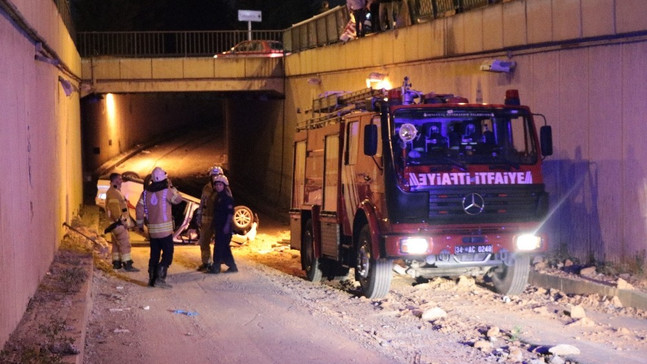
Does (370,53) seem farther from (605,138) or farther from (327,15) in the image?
(605,138)

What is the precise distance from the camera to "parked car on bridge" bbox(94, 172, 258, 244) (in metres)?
19.3

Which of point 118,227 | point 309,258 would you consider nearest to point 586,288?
point 309,258

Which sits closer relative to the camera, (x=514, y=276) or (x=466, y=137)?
(x=466, y=137)

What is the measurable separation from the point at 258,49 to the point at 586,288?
22752mm

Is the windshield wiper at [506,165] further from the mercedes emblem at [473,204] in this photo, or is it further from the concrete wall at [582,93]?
the concrete wall at [582,93]

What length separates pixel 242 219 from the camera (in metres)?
20.5

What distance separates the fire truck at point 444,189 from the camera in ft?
36.2

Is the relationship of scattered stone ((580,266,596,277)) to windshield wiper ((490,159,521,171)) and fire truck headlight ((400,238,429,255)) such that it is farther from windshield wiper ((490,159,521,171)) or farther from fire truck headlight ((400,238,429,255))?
fire truck headlight ((400,238,429,255))

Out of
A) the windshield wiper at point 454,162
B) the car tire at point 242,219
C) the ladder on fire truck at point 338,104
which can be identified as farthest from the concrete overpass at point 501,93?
the car tire at point 242,219

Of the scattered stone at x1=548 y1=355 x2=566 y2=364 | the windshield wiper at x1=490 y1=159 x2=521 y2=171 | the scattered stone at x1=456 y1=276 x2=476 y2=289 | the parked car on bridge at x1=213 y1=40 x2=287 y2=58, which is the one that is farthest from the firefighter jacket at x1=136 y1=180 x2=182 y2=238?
the parked car on bridge at x1=213 y1=40 x2=287 y2=58

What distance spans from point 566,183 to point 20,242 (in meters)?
8.57

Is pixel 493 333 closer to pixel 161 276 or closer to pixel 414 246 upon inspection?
pixel 414 246

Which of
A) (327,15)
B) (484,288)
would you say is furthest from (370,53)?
(484,288)

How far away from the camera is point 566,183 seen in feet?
45.4
